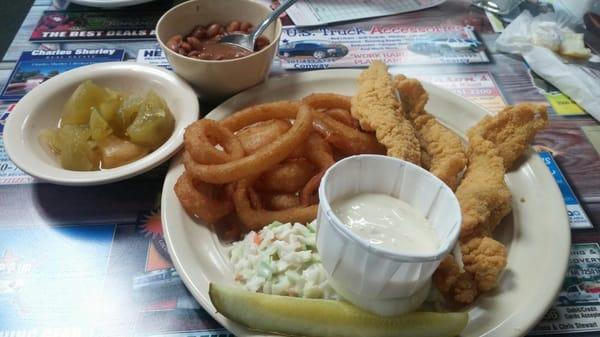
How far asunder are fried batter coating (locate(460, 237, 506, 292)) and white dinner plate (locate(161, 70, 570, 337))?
4cm

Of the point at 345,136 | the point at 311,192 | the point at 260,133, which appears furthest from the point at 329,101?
the point at 311,192

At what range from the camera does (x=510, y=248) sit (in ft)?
4.61

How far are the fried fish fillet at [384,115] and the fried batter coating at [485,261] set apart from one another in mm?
347

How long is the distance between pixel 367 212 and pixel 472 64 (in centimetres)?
139

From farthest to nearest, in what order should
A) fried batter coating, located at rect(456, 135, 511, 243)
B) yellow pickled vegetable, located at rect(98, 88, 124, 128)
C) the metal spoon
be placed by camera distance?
the metal spoon → yellow pickled vegetable, located at rect(98, 88, 124, 128) → fried batter coating, located at rect(456, 135, 511, 243)

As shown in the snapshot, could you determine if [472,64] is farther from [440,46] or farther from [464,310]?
[464,310]

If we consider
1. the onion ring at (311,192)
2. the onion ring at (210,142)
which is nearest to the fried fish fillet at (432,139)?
the onion ring at (311,192)

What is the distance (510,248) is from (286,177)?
705mm

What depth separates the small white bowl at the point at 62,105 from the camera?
1477 mm

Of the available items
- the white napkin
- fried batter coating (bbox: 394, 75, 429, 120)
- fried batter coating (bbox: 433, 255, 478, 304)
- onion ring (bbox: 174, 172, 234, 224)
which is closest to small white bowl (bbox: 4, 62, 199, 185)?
onion ring (bbox: 174, 172, 234, 224)

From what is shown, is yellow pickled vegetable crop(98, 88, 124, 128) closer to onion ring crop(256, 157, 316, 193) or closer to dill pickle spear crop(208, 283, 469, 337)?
onion ring crop(256, 157, 316, 193)

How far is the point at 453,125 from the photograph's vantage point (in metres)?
1.79

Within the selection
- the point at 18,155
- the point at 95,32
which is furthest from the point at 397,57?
the point at 18,155

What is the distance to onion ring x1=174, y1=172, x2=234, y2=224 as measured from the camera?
1.42 meters
